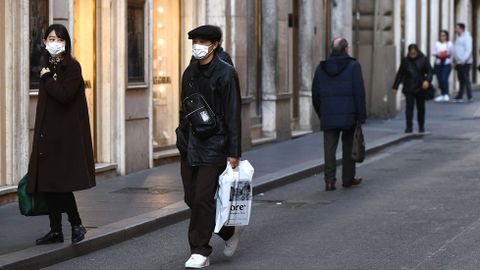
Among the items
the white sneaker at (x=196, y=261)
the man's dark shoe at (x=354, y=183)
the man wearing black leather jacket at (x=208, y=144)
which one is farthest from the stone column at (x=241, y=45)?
the white sneaker at (x=196, y=261)

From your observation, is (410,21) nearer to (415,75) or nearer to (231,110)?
(415,75)

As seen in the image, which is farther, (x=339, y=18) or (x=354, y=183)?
(x=339, y=18)

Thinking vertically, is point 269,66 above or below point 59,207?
above

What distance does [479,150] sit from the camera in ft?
68.9

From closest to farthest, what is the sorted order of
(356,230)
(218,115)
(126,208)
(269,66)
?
1. (218,115)
2. (356,230)
3. (126,208)
4. (269,66)

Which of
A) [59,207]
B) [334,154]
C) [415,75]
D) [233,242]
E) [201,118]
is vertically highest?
[415,75]

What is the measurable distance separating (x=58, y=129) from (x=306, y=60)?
1428 cm

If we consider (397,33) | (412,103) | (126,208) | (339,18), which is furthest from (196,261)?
(397,33)

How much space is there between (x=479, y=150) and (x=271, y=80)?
147 inches

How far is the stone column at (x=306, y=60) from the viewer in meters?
24.3

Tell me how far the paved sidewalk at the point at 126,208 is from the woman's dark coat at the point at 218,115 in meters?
1.38

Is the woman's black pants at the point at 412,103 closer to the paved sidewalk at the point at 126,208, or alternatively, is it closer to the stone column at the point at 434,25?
the paved sidewalk at the point at 126,208

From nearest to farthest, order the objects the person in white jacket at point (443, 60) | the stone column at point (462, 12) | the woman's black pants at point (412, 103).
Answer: the woman's black pants at point (412, 103) < the person in white jacket at point (443, 60) < the stone column at point (462, 12)

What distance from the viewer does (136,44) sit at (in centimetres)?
1748
